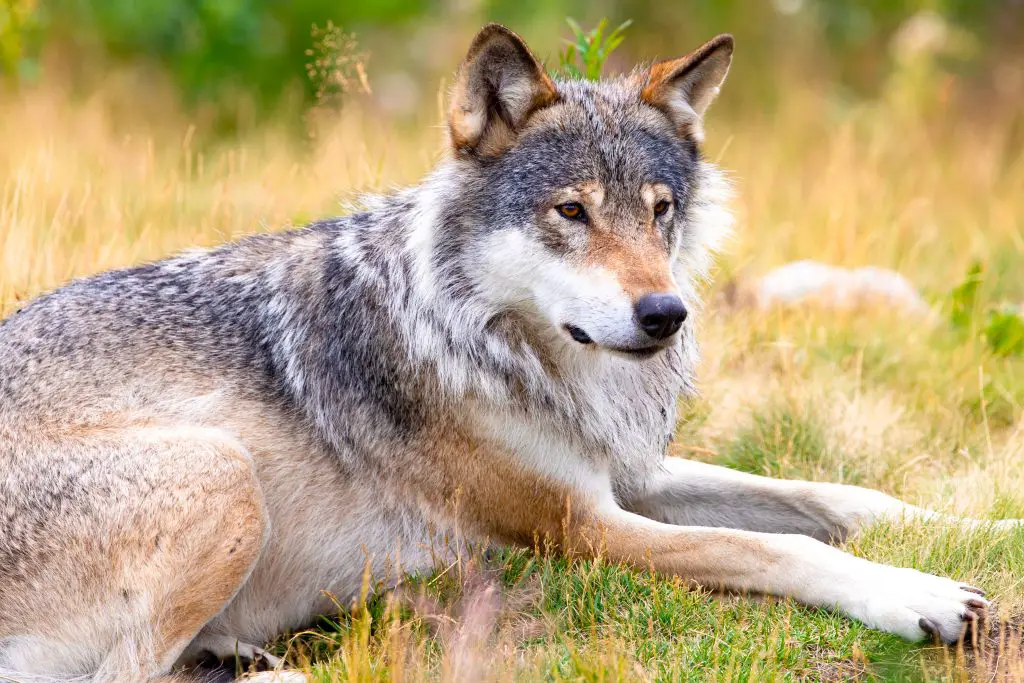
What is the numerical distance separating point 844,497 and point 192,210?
5.03 m

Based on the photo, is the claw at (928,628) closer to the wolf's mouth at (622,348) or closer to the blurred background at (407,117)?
the wolf's mouth at (622,348)

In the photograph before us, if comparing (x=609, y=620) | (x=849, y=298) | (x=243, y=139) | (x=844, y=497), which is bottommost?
(x=609, y=620)

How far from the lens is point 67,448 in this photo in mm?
4176

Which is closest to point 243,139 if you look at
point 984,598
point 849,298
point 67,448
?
point 849,298

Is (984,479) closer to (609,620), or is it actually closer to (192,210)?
(609,620)

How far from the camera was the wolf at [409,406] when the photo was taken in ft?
13.4

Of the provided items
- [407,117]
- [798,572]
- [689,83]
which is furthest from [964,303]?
[407,117]

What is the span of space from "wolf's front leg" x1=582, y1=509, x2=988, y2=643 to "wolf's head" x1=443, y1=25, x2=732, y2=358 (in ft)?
2.80

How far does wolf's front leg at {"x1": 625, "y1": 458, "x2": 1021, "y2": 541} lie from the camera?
4.87 m

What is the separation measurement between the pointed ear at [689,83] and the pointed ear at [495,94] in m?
0.49

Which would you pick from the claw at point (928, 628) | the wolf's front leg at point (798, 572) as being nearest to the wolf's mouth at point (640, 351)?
the wolf's front leg at point (798, 572)

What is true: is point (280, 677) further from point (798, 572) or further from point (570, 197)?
point (570, 197)

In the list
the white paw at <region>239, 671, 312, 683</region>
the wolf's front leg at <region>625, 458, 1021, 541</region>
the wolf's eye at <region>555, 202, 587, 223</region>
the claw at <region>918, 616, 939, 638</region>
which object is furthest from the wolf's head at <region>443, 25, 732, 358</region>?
the white paw at <region>239, 671, 312, 683</region>

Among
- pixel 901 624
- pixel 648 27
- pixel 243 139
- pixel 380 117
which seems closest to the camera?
pixel 901 624
